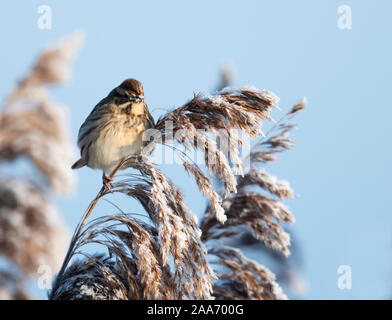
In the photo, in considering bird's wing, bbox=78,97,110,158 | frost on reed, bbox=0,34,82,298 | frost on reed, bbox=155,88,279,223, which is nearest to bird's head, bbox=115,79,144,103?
bird's wing, bbox=78,97,110,158

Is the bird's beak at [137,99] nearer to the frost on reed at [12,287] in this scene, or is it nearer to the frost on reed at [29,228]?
the frost on reed at [29,228]

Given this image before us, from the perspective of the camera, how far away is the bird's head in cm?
A: 395

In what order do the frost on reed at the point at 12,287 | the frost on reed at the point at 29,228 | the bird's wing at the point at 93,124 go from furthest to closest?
the frost on reed at the point at 29,228, the frost on reed at the point at 12,287, the bird's wing at the point at 93,124

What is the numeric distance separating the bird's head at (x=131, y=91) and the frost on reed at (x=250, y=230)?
33.6 inches

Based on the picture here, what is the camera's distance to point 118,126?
13.1ft

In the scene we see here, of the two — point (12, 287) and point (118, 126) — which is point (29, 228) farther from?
point (118, 126)

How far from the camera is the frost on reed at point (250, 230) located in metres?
3.50

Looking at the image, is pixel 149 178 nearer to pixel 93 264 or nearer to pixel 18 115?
pixel 93 264

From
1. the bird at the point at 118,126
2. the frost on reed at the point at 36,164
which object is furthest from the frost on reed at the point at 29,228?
the bird at the point at 118,126

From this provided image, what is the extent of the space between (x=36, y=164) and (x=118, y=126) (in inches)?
91.3

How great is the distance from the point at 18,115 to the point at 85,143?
211cm

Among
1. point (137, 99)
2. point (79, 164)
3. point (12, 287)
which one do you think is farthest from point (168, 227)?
point (12, 287)
